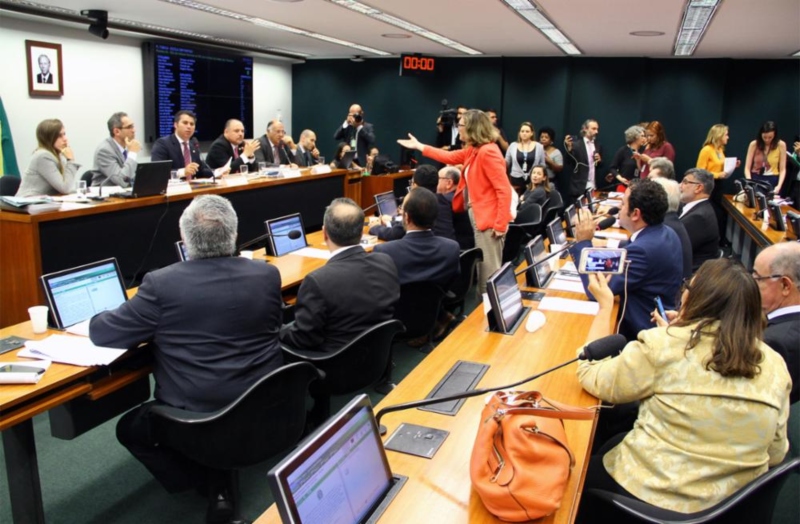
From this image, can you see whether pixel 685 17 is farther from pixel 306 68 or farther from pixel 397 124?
pixel 306 68

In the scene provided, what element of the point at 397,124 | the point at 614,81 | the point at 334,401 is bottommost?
the point at 334,401

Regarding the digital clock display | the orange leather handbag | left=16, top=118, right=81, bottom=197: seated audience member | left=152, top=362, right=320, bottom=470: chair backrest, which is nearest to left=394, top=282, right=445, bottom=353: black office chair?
left=152, top=362, right=320, bottom=470: chair backrest

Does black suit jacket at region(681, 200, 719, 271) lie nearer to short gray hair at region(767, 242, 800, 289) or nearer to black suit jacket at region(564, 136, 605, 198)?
short gray hair at region(767, 242, 800, 289)

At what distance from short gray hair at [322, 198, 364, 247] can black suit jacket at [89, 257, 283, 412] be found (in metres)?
0.56

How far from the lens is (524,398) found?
1489 millimetres

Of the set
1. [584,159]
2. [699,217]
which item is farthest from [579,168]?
[699,217]

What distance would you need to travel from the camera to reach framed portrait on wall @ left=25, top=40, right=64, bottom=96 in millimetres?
7297

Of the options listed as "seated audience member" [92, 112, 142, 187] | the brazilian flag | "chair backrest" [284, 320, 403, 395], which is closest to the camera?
"chair backrest" [284, 320, 403, 395]

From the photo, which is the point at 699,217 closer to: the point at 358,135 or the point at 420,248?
the point at 420,248

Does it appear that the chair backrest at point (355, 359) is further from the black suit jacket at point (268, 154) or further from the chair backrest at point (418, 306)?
the black suit jacket at point (268, 154)

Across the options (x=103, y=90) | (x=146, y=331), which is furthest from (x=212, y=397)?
(x=103, y=90)

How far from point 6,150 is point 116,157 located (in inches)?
86.3

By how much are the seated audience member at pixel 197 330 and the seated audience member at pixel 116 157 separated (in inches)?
148

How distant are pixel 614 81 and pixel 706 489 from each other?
9.75 metres
